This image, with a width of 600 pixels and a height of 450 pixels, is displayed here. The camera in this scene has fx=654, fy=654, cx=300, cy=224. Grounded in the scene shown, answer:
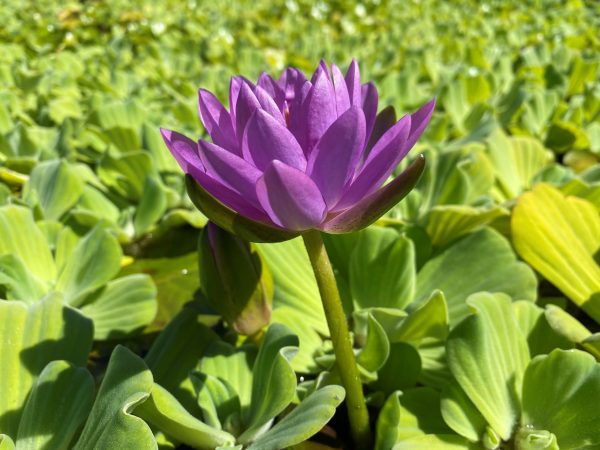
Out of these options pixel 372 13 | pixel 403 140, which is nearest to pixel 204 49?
pixel 372 13

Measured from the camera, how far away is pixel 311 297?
1.04 metres

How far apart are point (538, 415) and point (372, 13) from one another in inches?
126

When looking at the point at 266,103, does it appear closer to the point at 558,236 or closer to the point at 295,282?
the point at 295,282

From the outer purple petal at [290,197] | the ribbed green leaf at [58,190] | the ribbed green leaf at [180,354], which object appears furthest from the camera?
the ribbed green leaf at [58,190]

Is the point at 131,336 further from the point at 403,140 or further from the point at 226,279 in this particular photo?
the point at 403,140

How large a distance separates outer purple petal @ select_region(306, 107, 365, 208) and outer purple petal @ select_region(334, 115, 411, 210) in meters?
0.01

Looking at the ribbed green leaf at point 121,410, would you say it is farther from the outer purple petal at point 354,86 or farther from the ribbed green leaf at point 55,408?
the outer purple petal at point 354,86

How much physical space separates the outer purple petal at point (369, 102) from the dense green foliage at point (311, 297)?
239mm

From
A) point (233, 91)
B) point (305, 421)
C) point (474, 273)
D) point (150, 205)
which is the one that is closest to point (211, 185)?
point (233, 91)

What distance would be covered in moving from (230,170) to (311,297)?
1.60 feet

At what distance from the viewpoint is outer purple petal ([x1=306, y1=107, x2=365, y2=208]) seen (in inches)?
22.8

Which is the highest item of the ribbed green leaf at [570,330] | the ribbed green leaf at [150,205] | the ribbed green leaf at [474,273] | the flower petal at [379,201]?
the flower petal at [379,201]

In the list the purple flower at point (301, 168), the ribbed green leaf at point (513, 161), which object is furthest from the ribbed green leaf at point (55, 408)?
the ribbed green leaf at point (513, 161)

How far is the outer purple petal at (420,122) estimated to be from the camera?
624mm
